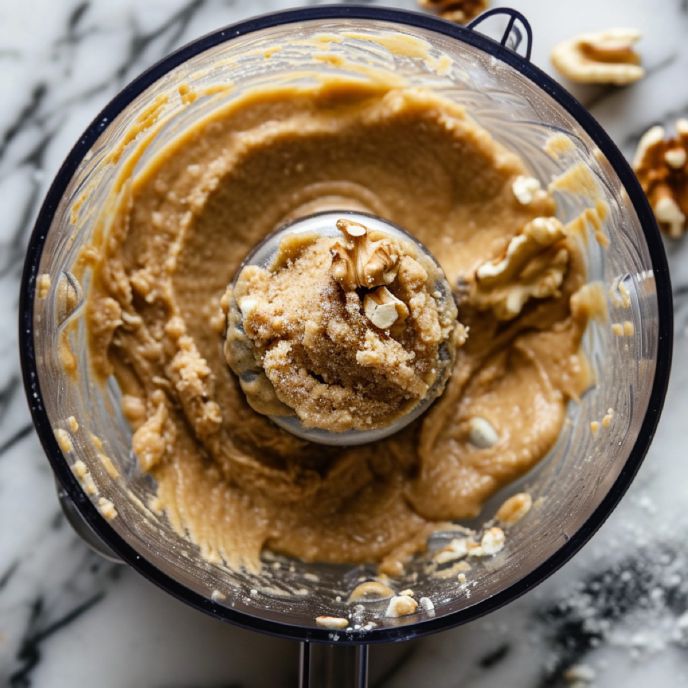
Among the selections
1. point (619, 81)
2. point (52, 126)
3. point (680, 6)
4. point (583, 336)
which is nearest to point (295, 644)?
point (583, 336)

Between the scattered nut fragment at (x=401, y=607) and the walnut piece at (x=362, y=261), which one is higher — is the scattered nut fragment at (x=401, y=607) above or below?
below

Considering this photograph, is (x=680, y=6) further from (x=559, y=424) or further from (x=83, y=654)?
(x=83, y=654)

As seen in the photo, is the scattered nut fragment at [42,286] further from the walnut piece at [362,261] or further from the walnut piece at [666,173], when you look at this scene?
the walnut piece at [666,173]

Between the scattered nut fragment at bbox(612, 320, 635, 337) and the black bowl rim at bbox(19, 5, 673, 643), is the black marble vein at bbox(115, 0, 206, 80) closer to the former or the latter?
the black bowl rim at bbox(19, 5, 673, 643)

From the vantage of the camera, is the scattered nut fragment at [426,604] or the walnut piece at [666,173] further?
the walnut piece at [666,173]

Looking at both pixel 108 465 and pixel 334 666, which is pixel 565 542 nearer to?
pixel 334 666

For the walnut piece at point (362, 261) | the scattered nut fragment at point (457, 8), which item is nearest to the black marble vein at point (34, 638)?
the walnut piece at point (362, 261)

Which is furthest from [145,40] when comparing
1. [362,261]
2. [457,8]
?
[362,261]
